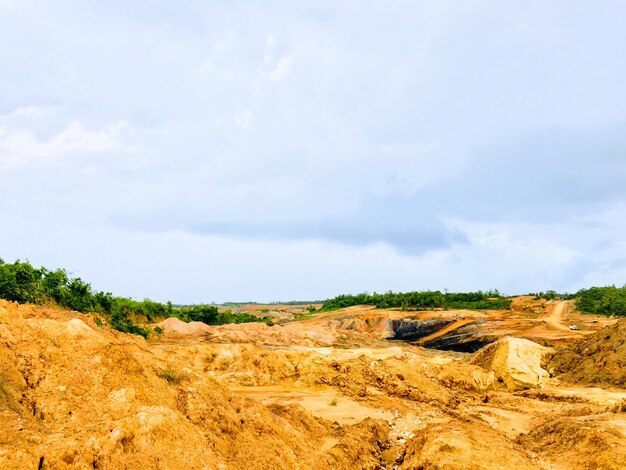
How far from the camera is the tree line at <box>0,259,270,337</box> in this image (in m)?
26.7

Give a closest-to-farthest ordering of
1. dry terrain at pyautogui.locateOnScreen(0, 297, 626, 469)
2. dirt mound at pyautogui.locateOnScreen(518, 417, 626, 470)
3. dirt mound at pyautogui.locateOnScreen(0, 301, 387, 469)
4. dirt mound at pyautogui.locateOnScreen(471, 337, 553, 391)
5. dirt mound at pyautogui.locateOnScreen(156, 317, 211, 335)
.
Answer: dirt mound at pyautogui.locateOnScreen(0, 301, 387, 469) < dry terrain at pyautogui.locateOnScreen(0, 297, 626, 469) < dirt mound at pyautogui.locateOnScreen(518, 417, 626, 470) < dirt mound at pyautogui.locateOnScreen(471, 337, 553, 391) < dirt mound at pyautogui.locateOnScreen(156, 317, 211, 335)

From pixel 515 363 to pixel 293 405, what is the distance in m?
14.4

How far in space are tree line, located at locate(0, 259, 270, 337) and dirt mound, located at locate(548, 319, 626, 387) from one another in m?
26.7

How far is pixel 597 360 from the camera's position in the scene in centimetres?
2097

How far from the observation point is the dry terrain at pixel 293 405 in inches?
266

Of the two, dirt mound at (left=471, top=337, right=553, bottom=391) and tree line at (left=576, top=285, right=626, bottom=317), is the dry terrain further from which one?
tree line at (left=576, top=285, right=626, bottom=317)

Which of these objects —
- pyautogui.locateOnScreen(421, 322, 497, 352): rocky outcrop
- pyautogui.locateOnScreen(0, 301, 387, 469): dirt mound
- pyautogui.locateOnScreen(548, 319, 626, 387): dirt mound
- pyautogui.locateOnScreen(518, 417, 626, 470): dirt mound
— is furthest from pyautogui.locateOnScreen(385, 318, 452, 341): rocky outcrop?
pyautogui.locateOnScreen(0, 301, 387, 469): dirt mound

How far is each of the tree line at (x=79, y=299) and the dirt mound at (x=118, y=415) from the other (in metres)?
19.7

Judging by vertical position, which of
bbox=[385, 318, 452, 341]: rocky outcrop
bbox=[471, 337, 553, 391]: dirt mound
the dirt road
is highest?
the dirt road

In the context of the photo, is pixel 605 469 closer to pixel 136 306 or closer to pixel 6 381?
pixel 6 381

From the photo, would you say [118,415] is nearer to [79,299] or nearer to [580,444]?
[580,444]

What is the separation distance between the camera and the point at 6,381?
7168 millimetres

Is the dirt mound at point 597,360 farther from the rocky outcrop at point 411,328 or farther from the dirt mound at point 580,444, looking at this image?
the rocky outcrop at point 411,328

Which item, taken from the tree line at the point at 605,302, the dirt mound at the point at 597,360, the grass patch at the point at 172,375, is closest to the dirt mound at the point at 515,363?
A: the dirt mound at the point at 597,360
